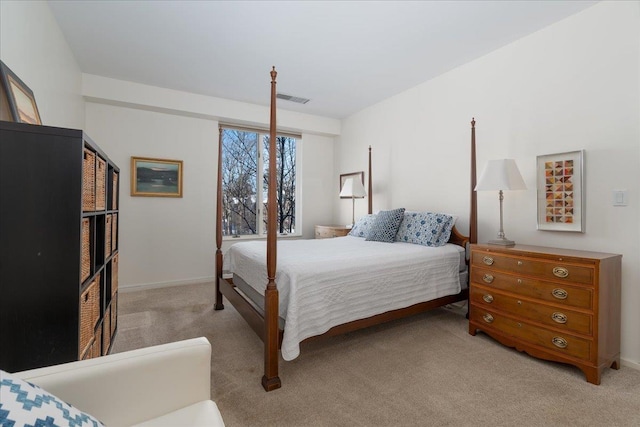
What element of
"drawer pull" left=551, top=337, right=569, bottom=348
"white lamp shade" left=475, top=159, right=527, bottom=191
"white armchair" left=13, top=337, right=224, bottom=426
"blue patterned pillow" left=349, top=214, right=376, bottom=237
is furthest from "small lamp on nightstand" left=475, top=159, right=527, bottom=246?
"white armchair" left=13, top=337, right=224, bottom=426

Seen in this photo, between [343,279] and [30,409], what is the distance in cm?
177

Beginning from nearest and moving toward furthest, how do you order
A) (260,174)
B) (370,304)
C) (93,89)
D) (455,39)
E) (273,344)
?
1. (273,344)
2. (370,304)
3. (455,39)
4. (93,89)
5. (260,174)

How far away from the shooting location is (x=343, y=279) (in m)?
2.18

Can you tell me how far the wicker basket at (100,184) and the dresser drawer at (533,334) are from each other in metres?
2.88

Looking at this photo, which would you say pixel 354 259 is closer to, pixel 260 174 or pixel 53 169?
pixel 53 169

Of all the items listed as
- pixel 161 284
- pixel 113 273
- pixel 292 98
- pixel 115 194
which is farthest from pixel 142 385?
pixel 292 98

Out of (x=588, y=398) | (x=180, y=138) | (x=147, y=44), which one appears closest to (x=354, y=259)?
(x=588, y=398)

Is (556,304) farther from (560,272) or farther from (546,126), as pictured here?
(546,126)

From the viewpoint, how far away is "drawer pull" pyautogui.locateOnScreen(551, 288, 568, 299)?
2020 millimetres

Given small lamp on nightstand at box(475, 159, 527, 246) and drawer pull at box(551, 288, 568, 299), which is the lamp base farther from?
drawer pull at box(551, 288, 568, 299)

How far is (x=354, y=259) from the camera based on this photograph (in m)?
2.35

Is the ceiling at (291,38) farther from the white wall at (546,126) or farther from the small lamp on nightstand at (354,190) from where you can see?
the small lamp on nightstand at (354,190)

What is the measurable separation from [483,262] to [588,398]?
1.03 metres

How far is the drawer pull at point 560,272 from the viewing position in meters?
2.02
